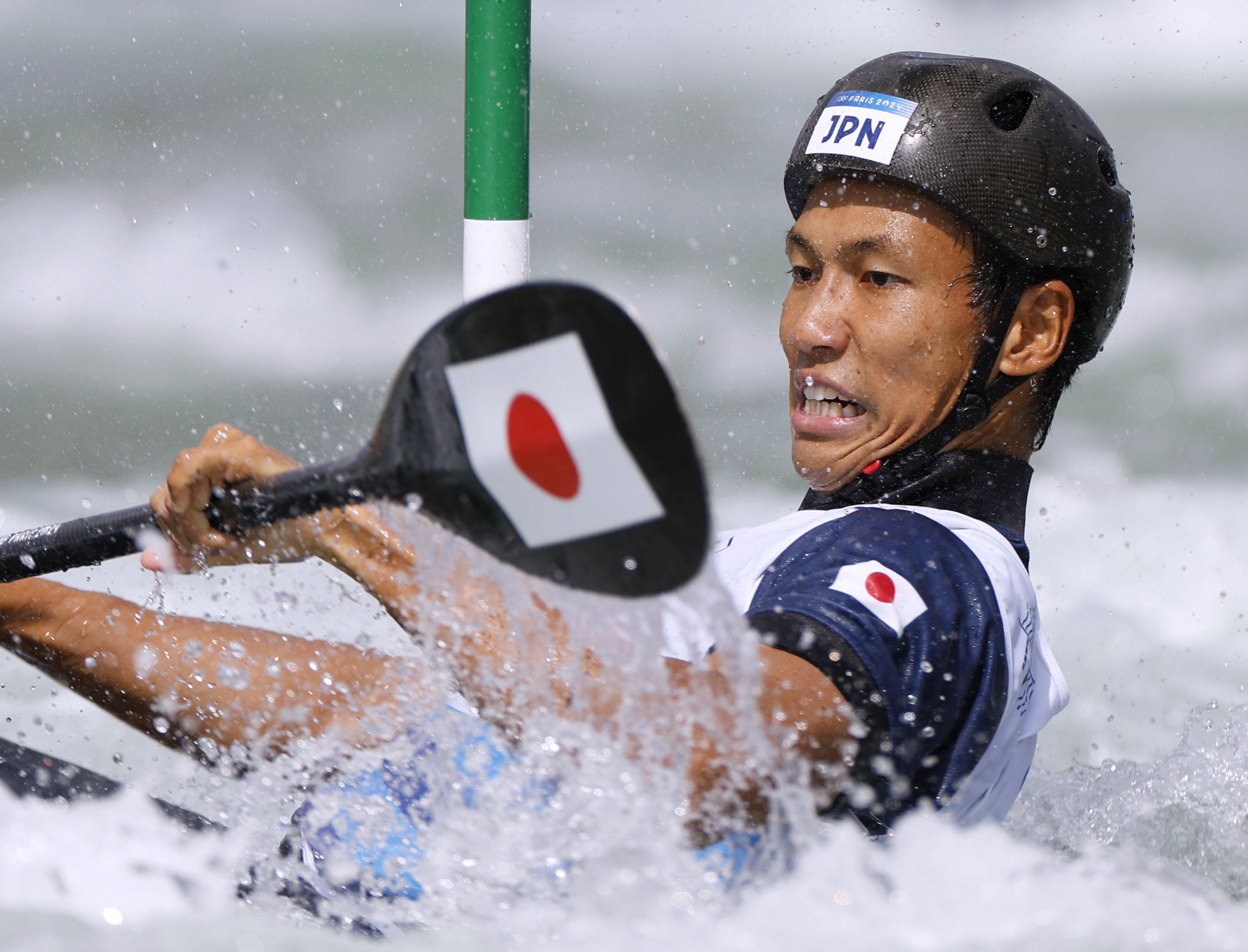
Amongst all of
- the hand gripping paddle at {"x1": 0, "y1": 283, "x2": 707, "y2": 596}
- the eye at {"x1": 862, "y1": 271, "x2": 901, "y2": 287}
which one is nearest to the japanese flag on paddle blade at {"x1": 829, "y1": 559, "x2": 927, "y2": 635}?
the hand gripping paddle at {"x1": 0, "y1": 283, "x2": 707, "y2": 596}

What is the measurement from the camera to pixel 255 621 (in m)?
5.07

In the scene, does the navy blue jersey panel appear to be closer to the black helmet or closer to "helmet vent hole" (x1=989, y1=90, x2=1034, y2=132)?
the black helmet

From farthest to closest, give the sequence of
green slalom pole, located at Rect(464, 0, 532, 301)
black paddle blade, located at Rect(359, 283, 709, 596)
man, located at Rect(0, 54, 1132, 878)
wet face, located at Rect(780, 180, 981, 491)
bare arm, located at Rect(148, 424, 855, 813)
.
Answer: green slalom pole, located at Rect(464, 0, 532, 301), wet face, located at Rect(780, 180, 981, 491), man, located at Rect(0, 54, 1132, 878), bare arm, located at Rect(148, 424, 855, 813), black paddle blade, located at Rect(359, 283, 709, 596)

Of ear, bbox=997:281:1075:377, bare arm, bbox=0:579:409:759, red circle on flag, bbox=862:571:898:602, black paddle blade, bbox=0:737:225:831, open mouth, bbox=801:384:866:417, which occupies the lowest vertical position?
black paddle blade, bbox=0:737:225:831

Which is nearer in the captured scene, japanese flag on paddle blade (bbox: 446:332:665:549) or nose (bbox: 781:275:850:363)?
japanese flag on paddle blade (bbox: 446:332:665:549)

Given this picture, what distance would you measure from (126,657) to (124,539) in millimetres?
505

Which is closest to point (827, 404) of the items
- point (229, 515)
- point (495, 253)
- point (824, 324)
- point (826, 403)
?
point (826, 403)

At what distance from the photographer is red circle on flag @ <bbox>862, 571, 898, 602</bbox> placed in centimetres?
144

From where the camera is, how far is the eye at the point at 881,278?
6.22 ft

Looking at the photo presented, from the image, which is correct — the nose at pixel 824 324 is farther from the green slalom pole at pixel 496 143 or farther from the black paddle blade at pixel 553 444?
the black paddle blade at pixel 553 444

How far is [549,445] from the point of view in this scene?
130cm

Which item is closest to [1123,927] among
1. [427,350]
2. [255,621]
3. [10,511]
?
[427,350]

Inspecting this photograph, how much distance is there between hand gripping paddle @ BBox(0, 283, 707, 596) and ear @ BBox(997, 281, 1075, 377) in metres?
0.89

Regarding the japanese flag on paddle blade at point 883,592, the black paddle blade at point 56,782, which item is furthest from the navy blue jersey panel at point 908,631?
the black paddle blade at point 56,782
